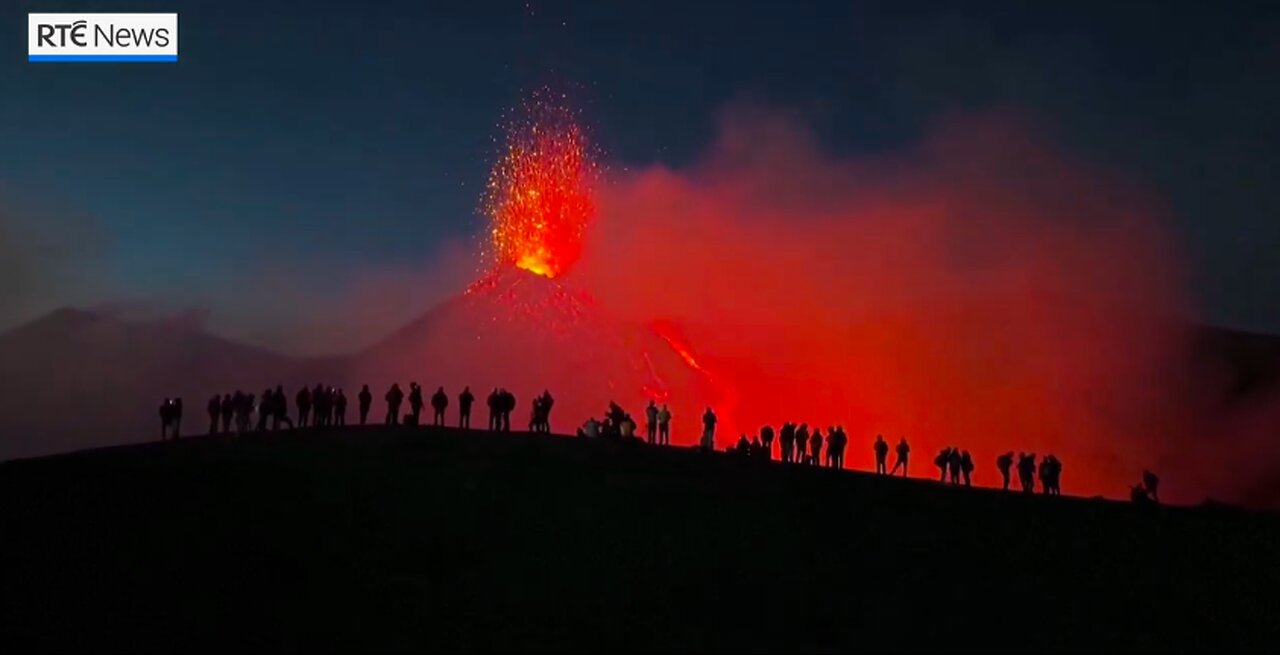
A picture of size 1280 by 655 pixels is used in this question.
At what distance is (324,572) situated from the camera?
52.9 feet

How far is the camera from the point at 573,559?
57.4 ft

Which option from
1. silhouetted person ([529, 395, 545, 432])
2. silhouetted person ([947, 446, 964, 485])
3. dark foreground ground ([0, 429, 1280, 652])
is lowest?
dark foreground ground ([0, 429, 1280, 652])

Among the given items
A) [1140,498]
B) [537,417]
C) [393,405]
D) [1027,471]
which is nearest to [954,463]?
[1027,471]

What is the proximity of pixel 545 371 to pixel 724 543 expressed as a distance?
80542 mm

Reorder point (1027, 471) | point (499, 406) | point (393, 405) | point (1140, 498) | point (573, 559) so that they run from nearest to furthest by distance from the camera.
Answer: point (573, 559)
point (1140, 498)
point (1027, 471)
point (393, 405)
point (499, 406)

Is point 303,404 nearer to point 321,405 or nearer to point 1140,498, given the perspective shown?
point 321,405

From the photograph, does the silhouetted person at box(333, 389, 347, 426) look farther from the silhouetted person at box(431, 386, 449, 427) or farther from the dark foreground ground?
the dark foreground ground

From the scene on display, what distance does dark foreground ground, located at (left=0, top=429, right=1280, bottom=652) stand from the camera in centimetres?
1444

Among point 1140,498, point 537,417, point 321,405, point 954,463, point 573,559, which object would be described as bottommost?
point 573,559

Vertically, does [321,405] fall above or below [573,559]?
above

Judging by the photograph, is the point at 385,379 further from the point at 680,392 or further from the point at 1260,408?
the point at 1260,408

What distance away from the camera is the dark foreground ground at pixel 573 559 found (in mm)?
14438

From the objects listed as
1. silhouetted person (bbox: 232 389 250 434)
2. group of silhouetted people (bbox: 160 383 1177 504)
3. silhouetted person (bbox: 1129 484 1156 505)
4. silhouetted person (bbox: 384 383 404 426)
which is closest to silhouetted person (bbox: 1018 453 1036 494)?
group of silhouetted people (bbox: 160 383 1177 504)

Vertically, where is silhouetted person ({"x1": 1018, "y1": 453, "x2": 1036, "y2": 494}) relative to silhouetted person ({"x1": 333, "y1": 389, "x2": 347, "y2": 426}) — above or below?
below
